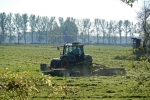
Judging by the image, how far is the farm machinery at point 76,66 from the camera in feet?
68.9

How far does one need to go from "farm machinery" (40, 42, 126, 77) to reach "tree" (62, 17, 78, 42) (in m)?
134

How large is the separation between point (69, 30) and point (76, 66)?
457ft

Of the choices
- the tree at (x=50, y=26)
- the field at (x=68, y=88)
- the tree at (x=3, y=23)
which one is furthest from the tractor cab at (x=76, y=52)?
the tree at (x=50, y=26)

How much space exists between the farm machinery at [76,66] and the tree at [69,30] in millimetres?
133844

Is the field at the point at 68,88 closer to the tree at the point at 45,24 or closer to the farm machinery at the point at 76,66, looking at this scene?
the farm machinery at the point at 76,66

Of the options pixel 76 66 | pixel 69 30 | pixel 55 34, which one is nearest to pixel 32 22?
pixel 55 34

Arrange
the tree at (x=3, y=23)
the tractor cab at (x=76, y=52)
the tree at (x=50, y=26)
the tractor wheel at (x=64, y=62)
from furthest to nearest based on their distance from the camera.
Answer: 1. the tree at (x=50, y=26)
2. the tree at (x=3, y=23)
3. the tractor cab at (x=76, y=52)
4. the tractor wheel at (x=64, y=62)

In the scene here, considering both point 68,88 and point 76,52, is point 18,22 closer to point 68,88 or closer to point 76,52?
point 76,52

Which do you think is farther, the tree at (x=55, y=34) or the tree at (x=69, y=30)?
the tree at (x=69, y=30)

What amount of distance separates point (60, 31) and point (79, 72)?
5473 inches

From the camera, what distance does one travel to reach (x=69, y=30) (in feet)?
530

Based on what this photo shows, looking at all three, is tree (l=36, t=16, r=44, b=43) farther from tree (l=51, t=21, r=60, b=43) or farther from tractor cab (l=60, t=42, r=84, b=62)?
tractor cab (l=60, t=42, r=84, b=62)

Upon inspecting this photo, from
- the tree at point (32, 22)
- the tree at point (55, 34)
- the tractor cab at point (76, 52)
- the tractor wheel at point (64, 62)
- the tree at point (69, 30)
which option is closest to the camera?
the tractor wheel at point (64, 62)

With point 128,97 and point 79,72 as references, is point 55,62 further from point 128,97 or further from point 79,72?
point 128,97
